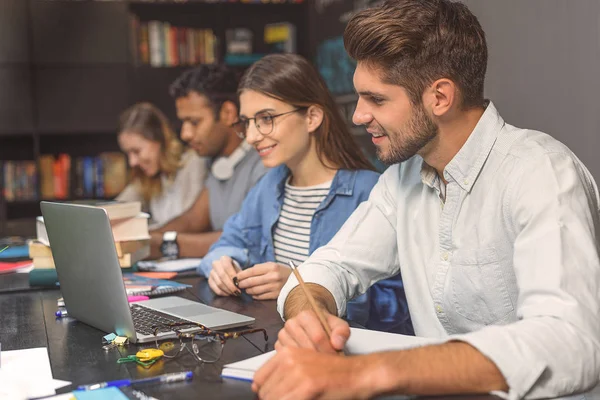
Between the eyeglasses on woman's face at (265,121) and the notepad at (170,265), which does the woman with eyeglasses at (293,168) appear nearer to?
the eyeglasses on woman's face at (265,121)

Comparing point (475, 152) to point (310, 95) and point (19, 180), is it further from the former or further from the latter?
point (19, 180)

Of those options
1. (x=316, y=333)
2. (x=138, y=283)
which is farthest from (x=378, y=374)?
(x=138, y=283)

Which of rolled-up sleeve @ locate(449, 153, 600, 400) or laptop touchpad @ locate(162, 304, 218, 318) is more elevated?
rolled-up sleeve @ locate(449, 153, 600, 400)

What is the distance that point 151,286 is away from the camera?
6.53 feet

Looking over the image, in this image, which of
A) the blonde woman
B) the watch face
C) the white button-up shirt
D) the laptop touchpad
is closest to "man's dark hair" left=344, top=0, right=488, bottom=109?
the white button-up shirt

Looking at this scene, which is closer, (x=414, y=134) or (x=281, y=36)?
(x=414, y=134)

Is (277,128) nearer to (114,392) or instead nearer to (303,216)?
(303,216)

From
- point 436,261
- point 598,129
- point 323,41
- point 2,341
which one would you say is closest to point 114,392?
point 2,341

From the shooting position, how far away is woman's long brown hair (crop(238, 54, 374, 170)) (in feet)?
7.66

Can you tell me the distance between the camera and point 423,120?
5.16 feet

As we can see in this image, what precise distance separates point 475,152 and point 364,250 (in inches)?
14.6

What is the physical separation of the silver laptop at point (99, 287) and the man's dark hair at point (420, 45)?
0.62 m

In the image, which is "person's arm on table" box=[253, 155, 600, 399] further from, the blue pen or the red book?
the red book

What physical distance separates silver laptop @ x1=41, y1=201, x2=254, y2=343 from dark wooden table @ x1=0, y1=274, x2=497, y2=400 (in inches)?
1.6
